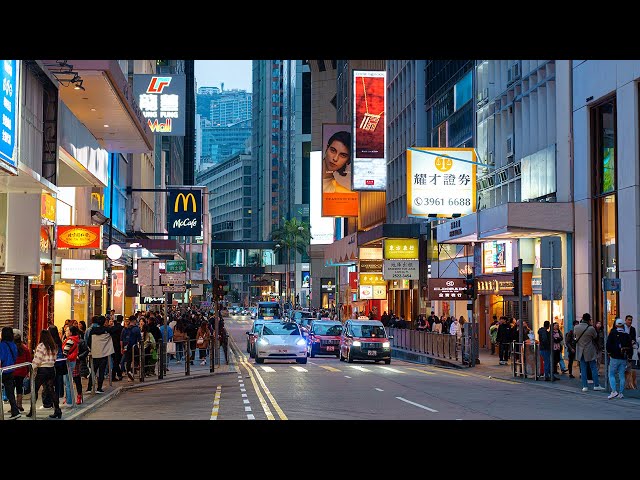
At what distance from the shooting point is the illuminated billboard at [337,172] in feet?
277

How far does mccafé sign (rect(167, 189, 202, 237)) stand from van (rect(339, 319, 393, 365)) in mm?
17312

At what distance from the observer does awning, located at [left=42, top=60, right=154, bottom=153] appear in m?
28.1

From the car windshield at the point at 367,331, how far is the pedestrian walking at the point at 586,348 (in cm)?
1624

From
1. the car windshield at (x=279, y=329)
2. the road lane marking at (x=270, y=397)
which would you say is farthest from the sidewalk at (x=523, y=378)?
the road lane marking at (x=270, y=397)

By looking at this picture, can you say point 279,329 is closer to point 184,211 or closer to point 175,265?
point 175,265

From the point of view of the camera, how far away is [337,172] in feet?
285

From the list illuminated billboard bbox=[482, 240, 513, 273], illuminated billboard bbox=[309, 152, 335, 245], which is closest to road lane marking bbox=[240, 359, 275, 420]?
illuminated billboard bbox=[482, 240, 513, 273]

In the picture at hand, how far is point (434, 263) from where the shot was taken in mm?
65312

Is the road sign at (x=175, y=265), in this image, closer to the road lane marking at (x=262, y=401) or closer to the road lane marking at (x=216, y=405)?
the road lane marking at (x=262, y=401)

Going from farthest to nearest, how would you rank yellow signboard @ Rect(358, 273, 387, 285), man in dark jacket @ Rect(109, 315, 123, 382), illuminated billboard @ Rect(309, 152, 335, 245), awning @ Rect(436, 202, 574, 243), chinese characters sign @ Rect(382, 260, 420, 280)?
1. illuminated billboard @ Rect(309, 152, 335, 245)
2. yellow signboard @ Rect(358, 273, 387, 285)
3. chinese characters sign @ Rect(382, 260, 420, 280)
4. awning @ Rect(436, 202, 574, 243)
5. man in dark jacket @ Rect(109, 315, 123, 382)

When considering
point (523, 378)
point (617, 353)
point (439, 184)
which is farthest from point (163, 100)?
point (617, 353)

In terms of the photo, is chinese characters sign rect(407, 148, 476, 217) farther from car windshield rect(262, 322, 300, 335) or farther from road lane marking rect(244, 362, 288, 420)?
road lane marking rect(244, 362, 288, 420)

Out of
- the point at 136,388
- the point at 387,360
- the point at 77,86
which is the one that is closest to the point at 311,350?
the point at 387,360

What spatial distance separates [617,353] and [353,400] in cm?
667
